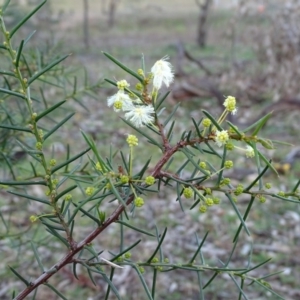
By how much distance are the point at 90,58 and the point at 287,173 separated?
398 centimetres

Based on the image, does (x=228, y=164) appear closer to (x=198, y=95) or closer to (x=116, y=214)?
(x=116, y=214)

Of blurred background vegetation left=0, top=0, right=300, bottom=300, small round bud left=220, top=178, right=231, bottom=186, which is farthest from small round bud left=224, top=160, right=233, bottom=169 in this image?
blurred background vegetation left=0, top=0, right=300, bottom=300

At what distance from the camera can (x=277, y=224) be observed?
7.47 ft

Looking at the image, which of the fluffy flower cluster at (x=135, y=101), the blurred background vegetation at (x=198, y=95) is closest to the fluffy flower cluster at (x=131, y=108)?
the fluffy flower cluster at (x=135, y=101)

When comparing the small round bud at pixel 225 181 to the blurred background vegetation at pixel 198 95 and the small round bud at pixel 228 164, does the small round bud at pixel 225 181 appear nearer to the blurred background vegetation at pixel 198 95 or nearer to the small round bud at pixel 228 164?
the small round bud at pixel 228 164

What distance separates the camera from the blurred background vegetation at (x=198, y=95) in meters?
1.83

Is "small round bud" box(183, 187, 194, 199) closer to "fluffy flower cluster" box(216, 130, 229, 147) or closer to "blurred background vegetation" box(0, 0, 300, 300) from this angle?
"fluffy flower cluster" box(216, 130, 229, 147)

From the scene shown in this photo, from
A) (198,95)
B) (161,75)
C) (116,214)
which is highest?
(161,75)

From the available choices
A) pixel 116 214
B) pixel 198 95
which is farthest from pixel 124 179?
pixel 198 95

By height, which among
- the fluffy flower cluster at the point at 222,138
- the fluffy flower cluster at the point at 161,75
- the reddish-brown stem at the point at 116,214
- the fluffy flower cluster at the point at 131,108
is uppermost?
the fluffy flower cluster at the point at 161,75

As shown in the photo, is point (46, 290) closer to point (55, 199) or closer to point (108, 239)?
point (108, 239)

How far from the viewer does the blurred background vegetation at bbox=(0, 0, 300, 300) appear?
1.83 metres

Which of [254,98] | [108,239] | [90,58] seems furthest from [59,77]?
[90,58]

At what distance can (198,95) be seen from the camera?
4160 mm
